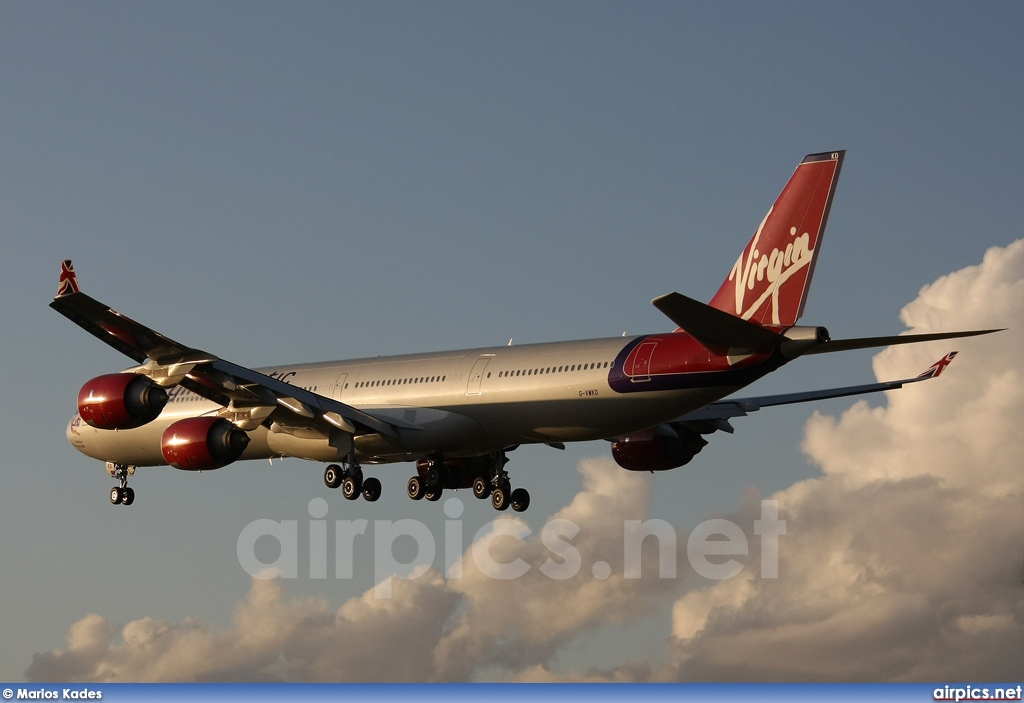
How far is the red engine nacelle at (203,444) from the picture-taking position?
44.6 meters

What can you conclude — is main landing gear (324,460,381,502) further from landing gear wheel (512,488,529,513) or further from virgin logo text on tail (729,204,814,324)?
virgin logo text on tail (729,204,814,324)

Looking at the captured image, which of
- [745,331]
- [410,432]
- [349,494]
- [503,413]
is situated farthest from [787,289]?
[349,494]

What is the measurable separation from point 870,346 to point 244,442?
18.4 metres

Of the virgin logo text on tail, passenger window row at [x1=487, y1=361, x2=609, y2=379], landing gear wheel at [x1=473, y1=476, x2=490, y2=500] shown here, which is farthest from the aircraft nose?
the virgin logo text on tail

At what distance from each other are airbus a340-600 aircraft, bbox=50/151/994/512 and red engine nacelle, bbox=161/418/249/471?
41 millimetres

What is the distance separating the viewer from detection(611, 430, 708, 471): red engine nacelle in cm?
4912

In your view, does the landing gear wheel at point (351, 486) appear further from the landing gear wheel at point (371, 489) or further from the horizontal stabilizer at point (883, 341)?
the horizontal stabilizer at point (883, 341)

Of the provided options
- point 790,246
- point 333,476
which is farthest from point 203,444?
point 790,246

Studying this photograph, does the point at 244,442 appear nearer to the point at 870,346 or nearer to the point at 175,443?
the point at 175,443

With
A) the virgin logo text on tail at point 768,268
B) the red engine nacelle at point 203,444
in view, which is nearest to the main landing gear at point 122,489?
the red engine nacelle at point 203,444

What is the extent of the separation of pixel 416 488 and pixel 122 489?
43.5 ft

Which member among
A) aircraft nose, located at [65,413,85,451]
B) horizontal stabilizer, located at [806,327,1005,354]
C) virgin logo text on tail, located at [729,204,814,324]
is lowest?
horizontal stabilizer, located at [806,327,1005,354]

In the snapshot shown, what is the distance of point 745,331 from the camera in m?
37.5

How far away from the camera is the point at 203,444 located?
4450 centimetres
